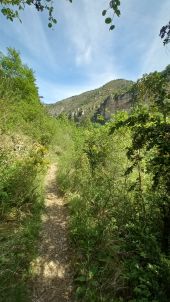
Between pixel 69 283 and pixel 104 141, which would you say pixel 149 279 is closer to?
pixel 69 283

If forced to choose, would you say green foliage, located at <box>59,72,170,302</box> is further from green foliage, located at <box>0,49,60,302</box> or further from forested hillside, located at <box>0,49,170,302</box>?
green foliage, located at <box>0,49,60,302</box>

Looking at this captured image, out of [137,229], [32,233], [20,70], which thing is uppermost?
[20,70]

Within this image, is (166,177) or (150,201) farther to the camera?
(150,201)

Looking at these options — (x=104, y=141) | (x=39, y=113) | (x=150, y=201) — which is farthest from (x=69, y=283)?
(x=39, y=113)

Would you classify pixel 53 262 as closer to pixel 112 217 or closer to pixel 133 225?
pixel 112 217

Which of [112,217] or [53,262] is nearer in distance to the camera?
[53,262]

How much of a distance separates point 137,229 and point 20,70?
19.9 meters

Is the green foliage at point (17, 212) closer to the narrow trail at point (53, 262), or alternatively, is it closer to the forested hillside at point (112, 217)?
the forested hillside at point (112, 217)

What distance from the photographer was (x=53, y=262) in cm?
508

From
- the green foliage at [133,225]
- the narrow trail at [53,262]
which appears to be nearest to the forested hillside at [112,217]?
the green foliage at [133,225]

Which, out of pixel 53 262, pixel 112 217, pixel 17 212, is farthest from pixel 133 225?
pixel 17 212

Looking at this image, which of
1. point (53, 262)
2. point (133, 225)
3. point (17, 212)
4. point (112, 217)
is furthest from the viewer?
point (17, 212)

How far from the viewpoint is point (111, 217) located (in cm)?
571

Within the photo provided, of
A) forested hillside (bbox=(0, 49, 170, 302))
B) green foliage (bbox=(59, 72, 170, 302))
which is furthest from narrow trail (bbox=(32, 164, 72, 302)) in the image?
green foliage (bbox=(59, 72, 170, 302))
